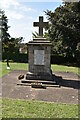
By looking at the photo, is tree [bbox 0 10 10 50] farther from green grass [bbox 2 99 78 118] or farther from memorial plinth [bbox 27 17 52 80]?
green grass [bbox 2 99 78 118]

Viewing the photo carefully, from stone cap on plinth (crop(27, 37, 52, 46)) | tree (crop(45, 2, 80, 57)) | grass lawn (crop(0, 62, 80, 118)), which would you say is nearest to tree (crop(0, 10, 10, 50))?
tree (crop(45, 2, 80, 57))

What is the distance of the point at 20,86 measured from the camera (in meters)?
9.24

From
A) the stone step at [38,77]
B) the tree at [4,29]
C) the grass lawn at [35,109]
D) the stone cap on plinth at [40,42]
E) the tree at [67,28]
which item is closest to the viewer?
the grass lawn at [35,109]

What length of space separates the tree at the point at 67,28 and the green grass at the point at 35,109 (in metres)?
16.7

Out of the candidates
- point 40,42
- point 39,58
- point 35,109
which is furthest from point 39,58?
point 35,109

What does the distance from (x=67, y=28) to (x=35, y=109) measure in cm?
1870

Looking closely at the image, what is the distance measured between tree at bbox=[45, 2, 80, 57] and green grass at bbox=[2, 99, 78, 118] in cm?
1665

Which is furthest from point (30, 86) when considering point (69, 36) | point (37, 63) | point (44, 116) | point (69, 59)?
point (69, 59)

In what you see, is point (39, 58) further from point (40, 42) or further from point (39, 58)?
point (40, 42)

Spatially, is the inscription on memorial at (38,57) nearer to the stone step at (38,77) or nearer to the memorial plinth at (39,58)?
the memorial plinth at (39,58)

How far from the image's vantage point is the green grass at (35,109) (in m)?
5.27

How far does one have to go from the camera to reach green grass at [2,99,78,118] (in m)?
5.27

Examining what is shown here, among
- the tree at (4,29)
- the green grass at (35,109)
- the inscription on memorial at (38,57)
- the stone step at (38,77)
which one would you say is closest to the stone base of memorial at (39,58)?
the inscription on memorial at (38,57)

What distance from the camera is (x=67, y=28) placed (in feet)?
75.9
